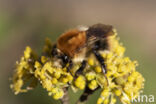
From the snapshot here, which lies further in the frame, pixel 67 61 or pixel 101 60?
pixel 101 60

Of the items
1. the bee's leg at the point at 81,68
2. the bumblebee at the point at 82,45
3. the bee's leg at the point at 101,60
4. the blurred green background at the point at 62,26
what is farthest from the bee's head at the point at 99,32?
the blurred green background at the point at 62,26

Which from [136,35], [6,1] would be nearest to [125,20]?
[136,35]

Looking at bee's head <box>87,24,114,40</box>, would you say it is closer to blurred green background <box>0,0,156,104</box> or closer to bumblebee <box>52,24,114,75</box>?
bumblebee <box>52,24,114,75</box>

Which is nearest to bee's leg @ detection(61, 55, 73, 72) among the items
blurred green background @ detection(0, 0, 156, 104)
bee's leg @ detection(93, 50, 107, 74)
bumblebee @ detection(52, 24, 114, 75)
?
bumblebee @ detection(52, 24, 114, 75)

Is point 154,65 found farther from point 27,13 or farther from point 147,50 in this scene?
point 27,13

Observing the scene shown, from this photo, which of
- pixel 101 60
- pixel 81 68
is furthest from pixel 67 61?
pixel 101 60

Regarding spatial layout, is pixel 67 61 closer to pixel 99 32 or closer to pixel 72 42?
pixel 72 42

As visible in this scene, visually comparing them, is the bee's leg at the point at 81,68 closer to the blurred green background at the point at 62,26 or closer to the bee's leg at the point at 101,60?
the bee's leg at the point at 101,60
